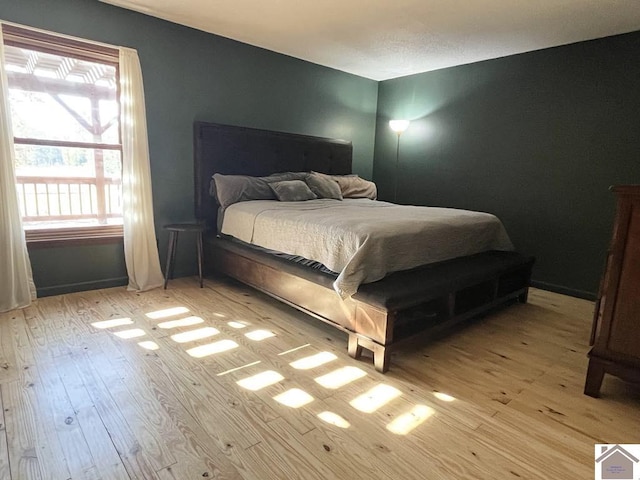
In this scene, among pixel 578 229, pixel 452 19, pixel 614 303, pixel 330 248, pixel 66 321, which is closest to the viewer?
pixel 614 303

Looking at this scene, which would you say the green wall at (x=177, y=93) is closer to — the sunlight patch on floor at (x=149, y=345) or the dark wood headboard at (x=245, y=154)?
the dark wood headboard at (x=245, y=154)

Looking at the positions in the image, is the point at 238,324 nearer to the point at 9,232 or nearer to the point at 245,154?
the point at 9,232

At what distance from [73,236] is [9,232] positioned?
451mm

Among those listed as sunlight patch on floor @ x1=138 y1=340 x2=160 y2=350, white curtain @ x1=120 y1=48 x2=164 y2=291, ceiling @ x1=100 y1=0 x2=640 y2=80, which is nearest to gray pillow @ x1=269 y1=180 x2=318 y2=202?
white curtain @ x1=120 y1=48 x2=164 y2=291

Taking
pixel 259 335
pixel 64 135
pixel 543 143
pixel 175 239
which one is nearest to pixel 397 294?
pixel 259 335

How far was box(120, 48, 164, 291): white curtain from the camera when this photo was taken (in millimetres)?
3078

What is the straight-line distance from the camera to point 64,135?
10.1 ft

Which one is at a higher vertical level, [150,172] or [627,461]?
[150,172]

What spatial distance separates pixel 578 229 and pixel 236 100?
139 inches

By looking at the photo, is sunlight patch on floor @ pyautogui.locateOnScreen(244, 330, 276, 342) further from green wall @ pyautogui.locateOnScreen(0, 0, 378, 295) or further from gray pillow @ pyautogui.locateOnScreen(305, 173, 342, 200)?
gray pillow @ pyautogui.locateOnScreen(305, 173, 342, 200)

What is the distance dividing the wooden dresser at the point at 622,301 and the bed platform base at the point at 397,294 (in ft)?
2.63

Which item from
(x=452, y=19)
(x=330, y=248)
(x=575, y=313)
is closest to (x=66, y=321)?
(x=330, y=248)

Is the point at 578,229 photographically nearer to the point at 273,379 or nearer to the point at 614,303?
the point at 614,303

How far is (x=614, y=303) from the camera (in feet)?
5.85
